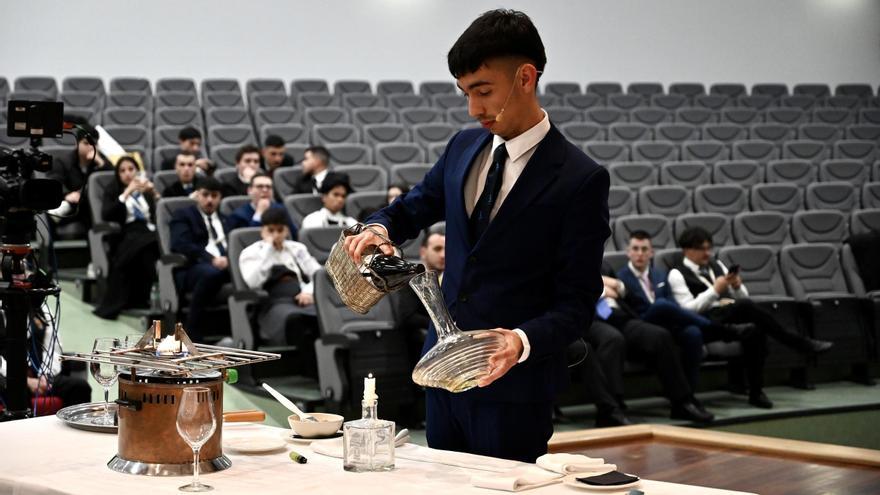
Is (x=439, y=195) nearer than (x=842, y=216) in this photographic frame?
Yes

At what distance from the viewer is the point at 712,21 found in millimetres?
14391

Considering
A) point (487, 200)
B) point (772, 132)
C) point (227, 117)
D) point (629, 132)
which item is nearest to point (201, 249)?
point (227, 117)

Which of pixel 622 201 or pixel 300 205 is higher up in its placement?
pixel 622 201

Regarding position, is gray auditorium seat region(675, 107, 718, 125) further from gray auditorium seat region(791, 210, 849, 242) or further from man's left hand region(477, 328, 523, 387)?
man's left hand region(477, 328, 523, 387)

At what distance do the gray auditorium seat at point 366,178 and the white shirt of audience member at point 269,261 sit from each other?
181 centimetres

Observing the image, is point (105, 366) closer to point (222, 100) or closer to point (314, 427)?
point (314, 427)

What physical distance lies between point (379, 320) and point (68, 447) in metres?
3.62

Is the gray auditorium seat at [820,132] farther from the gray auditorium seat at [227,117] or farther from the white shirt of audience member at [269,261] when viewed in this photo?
the white shirt of audience member at [269,261]

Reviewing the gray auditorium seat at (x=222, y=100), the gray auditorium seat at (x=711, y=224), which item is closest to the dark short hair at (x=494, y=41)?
the gray auditorium seat at (x=711, y=224)

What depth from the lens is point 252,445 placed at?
7.38 feet

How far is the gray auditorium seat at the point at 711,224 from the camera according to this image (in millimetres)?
7520

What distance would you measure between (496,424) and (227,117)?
8.38 metres

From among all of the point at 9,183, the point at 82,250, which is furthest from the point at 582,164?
the point at 82,250

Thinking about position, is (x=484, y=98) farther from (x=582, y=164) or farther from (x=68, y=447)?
(x=68, y=447)
